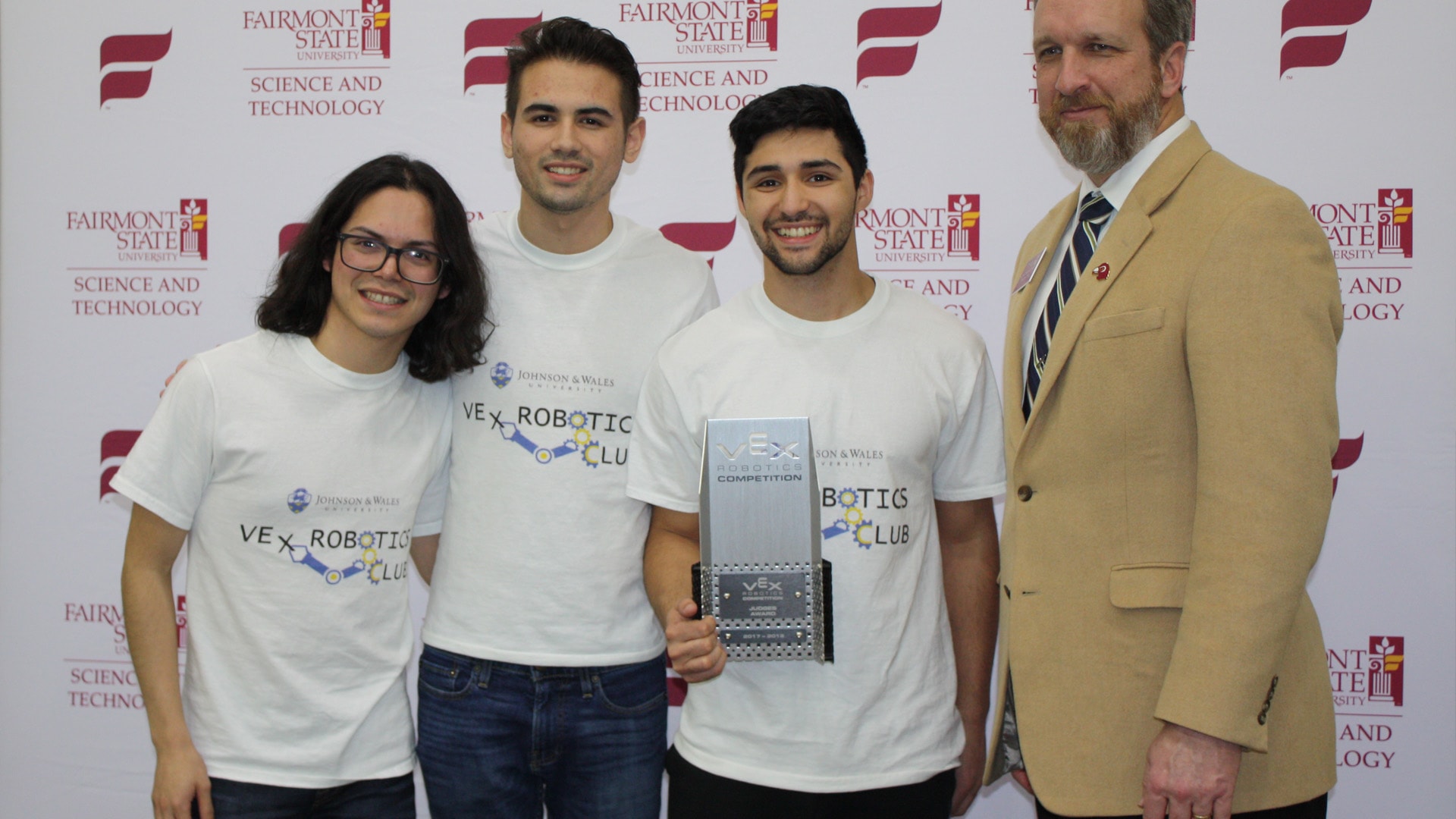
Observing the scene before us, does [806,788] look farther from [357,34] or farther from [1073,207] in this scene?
[357,34]

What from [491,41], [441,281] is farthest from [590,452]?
[491,41]

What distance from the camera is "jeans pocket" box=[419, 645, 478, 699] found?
2.08 metres

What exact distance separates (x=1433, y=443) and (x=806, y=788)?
88.9 inches

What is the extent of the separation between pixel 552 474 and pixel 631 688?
1.63 feet

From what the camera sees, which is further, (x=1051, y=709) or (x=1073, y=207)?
(x=1073, y=207)

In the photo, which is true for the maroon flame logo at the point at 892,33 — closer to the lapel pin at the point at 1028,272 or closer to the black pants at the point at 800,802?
the lapel pin at the point at 1028,272

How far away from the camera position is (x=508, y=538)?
2096 millimetres

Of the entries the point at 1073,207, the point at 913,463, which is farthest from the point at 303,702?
the point at 1073,207

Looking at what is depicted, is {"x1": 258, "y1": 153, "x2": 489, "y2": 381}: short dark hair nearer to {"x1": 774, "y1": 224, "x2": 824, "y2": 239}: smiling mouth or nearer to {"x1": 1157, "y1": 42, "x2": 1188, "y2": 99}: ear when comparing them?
{"x1": 774, "y1": 224, "x2": 824, "y2": 239}: smiling mouth

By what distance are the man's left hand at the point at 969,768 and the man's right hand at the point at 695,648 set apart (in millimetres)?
627

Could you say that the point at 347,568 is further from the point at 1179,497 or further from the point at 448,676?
the point at 1179,497

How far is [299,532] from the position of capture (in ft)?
6.36

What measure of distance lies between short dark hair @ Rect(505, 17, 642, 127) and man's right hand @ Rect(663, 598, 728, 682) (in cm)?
116

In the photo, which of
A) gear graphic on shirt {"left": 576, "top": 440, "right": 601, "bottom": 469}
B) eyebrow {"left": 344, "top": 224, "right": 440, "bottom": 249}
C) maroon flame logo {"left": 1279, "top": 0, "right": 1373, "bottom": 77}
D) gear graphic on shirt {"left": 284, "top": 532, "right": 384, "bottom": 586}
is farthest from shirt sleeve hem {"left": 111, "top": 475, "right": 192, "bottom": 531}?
maroon flame logo {"left": 1279, "top": 0, "right": 1373, "bottom": 77}
